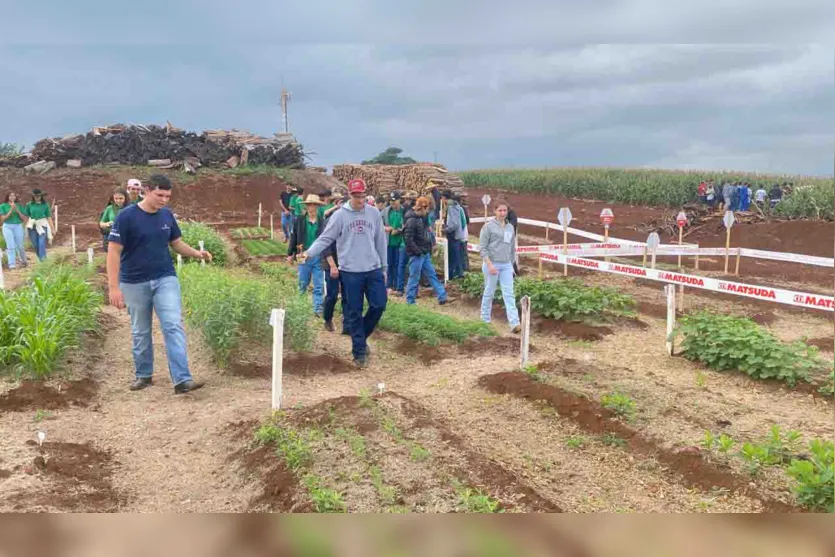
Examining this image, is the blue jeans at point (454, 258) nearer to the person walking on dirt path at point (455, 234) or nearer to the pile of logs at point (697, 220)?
the person walking on dirt path at point (455, 234)

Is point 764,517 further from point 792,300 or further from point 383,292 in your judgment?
point 792,300

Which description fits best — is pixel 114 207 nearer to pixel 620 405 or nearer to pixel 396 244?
pixel 396 244

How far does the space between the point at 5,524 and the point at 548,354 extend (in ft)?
21.0

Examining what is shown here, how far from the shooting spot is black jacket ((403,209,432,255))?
10008 mm

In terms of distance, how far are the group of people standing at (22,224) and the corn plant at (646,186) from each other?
22.4m

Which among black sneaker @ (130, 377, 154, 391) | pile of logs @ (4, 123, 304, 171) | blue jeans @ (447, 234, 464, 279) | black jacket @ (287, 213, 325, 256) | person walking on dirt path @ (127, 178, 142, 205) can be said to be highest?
pile of logs @ (4, 123, 304, 171)

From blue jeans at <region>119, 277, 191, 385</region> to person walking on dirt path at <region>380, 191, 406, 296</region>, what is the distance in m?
5.46

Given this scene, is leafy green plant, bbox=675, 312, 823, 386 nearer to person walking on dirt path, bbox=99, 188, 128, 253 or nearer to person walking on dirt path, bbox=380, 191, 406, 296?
person walking on dirt path, bbox=380, 191, 406, 296

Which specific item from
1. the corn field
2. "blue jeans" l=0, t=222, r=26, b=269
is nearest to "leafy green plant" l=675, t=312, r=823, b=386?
"blue jeans" l=0, t=222, r=26, b=269

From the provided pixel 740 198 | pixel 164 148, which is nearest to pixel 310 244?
pixel 740 198

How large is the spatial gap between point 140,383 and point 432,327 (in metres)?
3.24

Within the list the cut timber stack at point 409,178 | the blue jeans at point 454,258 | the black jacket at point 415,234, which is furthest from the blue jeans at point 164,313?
the cut timber stack at point 409,178

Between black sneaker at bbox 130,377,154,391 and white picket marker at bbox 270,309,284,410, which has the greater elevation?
white picket marker at bbox 270,309,284,410

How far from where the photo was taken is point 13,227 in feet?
42.6
